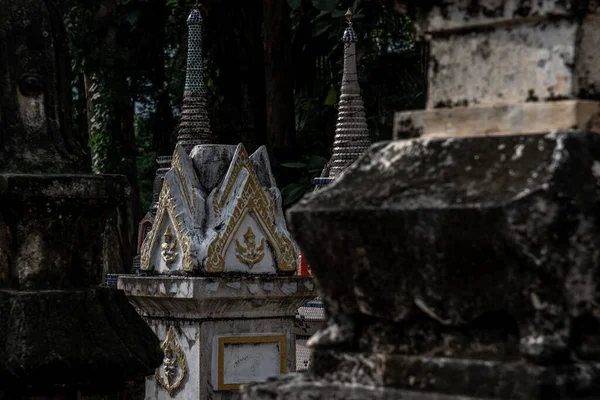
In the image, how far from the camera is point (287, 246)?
7.29 meters

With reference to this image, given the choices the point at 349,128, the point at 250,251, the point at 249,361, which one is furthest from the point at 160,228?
the point at 349,128

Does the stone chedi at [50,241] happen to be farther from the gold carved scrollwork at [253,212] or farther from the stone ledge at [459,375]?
the gold carved scrollwork at [253,212]

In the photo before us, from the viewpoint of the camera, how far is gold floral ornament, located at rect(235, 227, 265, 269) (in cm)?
714

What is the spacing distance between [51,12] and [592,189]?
2636mm

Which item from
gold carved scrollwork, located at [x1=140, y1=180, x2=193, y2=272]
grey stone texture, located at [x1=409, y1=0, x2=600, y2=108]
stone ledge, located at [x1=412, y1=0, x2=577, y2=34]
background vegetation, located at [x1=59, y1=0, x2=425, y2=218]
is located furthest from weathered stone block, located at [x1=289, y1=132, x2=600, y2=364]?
background vegetation, located at [x1=59, y1=0, x2=425, y2=218]

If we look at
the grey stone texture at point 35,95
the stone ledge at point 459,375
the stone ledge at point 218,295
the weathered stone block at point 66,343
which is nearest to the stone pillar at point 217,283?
the stone ledge at point 218,295

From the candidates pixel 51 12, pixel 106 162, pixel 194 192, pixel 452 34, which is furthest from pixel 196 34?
pixel 452 34

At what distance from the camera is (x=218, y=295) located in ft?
22.6

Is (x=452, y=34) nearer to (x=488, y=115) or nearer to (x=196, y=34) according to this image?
(x=488, y=115)

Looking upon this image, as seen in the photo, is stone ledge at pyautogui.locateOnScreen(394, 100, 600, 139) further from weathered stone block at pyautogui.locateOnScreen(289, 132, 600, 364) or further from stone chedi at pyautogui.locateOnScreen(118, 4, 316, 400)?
stone chedi at pyautogui.locateOnScreen(118, 4, 316, 400)

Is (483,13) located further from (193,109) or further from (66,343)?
(193,109)

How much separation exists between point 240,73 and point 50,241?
1365 centimetres

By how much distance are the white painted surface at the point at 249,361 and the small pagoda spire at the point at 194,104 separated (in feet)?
13.0

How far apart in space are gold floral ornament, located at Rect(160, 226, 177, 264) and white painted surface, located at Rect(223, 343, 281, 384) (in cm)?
59
